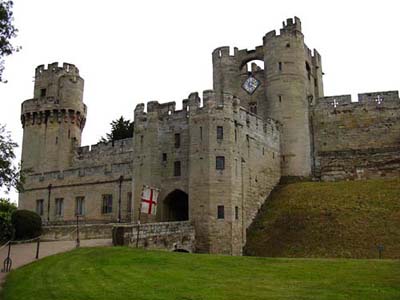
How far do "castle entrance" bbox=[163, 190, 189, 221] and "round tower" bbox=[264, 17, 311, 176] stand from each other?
9.82 metres

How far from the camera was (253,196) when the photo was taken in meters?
32.5

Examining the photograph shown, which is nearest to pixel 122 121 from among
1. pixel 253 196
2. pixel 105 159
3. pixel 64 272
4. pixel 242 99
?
pixel 105 159

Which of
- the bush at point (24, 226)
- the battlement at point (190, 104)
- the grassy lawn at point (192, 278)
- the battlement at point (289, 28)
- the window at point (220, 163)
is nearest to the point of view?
the grassy lawn at point (192, 278)

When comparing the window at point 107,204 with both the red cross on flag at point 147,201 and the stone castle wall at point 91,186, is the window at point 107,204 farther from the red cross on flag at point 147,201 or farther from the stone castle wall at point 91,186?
A: the red cross on flag at point 147,201

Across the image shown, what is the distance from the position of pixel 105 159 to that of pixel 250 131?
63.7ft

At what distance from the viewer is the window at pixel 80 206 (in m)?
40.4

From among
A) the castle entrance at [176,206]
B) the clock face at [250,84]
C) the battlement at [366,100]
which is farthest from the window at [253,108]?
the castle entrance at [176,206]

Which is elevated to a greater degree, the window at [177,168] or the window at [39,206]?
the window at [177,168]

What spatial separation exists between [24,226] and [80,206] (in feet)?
39.1

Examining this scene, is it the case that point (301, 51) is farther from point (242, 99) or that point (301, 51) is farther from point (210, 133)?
point (210, 133)

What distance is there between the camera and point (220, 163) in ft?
96.0

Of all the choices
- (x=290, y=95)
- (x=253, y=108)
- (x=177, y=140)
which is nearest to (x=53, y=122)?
(x=253, y=108)

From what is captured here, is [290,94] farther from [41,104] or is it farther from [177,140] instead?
[41,104]

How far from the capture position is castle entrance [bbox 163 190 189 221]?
31.8m
